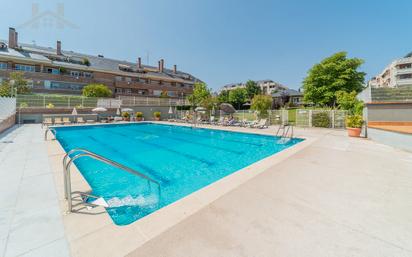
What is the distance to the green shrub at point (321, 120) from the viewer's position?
15.3 m

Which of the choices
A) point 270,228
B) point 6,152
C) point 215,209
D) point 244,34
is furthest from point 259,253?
point 244,34

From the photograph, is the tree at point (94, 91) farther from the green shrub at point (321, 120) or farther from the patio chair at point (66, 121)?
the green shrub at point (321, 120)

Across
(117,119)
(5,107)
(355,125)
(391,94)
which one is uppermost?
(391,94)

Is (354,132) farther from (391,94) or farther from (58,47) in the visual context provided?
(58,47)

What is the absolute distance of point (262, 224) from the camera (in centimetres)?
248

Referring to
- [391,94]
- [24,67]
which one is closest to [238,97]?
[391,94]

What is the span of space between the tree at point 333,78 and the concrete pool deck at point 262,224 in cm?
2929

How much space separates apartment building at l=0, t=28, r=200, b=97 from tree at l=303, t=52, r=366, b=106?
2948cm

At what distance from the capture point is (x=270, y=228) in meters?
2.40

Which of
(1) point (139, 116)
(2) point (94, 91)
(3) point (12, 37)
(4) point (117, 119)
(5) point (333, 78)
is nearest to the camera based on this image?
(4) point (117, 119)

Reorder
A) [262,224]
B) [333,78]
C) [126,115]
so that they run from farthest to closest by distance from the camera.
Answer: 1. [333,78]
2. [126,115]
3. [262,224]

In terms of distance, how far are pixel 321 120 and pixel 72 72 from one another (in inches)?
1485

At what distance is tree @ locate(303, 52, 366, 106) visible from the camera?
88.4 feet

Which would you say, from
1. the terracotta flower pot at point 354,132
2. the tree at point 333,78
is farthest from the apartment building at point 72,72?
the terracotta flower pot at point 354,132
